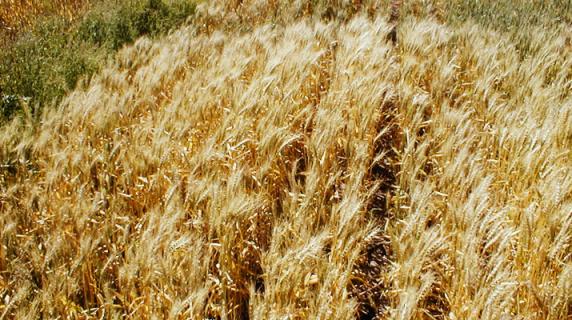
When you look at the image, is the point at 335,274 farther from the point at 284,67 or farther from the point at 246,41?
the point at 246,41

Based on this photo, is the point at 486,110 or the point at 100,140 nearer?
the point at 100,140

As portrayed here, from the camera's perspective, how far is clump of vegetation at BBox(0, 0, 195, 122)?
3.46 m

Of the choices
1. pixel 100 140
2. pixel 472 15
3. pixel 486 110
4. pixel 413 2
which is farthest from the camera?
pixel 413 2

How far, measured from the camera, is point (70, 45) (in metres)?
4.36

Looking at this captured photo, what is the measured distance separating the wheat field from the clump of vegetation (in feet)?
1.14

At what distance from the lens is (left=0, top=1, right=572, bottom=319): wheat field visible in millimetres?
1851

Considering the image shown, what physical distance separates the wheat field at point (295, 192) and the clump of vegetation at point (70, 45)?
1.14 ft

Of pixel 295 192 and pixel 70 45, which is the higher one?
pixel 70 45

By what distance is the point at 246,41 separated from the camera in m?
4.48

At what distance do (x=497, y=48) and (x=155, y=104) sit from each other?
3095 millimetres

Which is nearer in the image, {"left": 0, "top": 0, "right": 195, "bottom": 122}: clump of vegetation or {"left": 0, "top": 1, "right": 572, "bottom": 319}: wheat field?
{"left": 0, "top": 1, "right": 572, "bottom": 319}: wheat field

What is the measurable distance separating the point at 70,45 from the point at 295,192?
125 inches

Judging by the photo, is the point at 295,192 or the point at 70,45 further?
the point at 70,45

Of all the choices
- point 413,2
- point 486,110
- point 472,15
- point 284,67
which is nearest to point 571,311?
point 486,110
